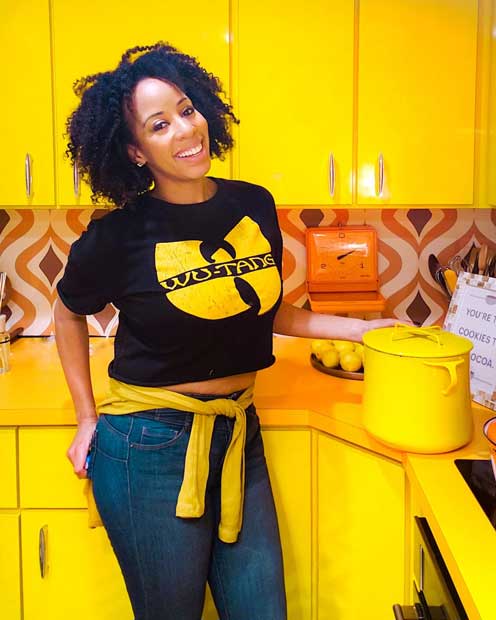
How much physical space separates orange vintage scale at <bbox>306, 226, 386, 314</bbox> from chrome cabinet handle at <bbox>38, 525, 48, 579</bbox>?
1061 millimetres

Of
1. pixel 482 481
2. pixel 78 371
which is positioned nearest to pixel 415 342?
pixel 482 481

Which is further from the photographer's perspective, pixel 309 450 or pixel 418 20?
pixel 418 20

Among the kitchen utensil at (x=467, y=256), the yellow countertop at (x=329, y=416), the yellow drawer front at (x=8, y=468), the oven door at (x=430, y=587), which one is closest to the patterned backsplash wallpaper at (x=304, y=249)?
the kitchen utensil at (x=467, y=256)

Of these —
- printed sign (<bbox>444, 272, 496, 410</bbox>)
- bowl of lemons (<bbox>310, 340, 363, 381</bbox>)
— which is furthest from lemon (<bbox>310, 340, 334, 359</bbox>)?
printed sign (<bbox>444, 272, 496, 410</bbox>)

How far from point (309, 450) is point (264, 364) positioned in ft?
1.17

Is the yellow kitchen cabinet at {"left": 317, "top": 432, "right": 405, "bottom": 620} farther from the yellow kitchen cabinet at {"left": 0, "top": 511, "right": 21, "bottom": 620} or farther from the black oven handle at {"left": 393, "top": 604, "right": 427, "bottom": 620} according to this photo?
the yellow kitchen cabinet at {"left": 0, "top": 511, "right": 21, "bottom": 620}

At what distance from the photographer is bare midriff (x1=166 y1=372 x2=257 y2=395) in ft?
5.04

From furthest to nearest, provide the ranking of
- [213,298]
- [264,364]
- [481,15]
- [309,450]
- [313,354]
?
[313,354] < [481,15] < [309,450] < [264,364] < [213,298]

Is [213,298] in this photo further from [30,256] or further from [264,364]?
[30,256]

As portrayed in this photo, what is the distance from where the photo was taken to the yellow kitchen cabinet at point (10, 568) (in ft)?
6.20

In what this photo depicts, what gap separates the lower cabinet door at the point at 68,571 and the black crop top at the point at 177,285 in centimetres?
55

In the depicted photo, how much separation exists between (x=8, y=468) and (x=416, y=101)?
4.74ft

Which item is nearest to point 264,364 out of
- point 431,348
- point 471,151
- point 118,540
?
point 431,348

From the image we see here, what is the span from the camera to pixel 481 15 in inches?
79.7
